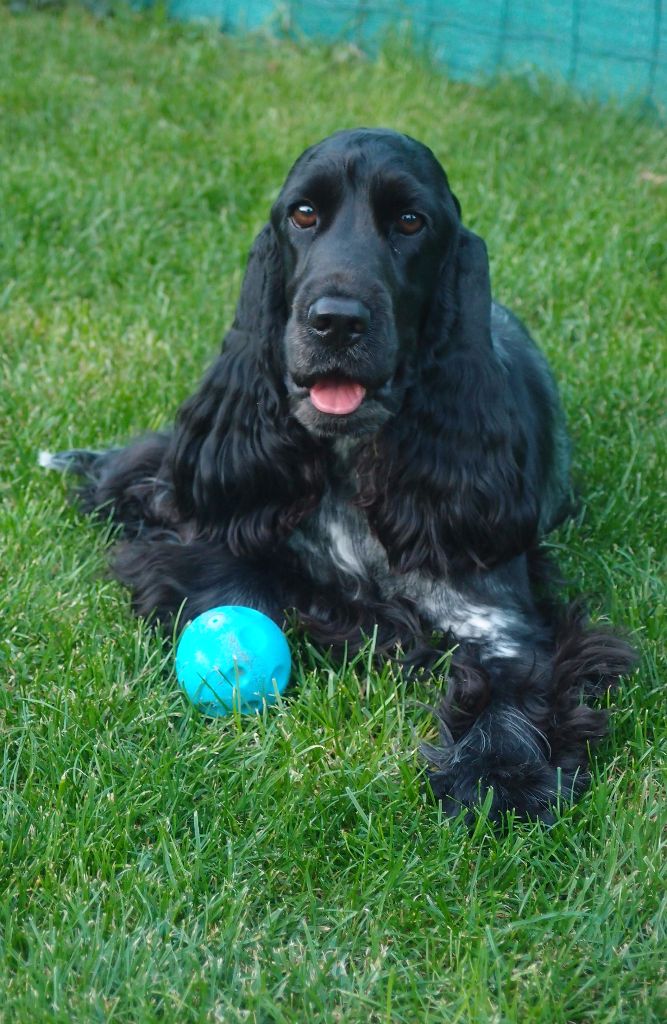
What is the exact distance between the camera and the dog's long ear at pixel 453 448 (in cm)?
308

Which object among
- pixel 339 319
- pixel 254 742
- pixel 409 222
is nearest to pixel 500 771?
pixel 254 742

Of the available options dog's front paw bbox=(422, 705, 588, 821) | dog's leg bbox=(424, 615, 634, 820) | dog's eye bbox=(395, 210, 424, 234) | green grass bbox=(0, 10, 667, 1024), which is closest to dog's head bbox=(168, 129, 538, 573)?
dog's eye bbox=(395, 210, 424, 234)

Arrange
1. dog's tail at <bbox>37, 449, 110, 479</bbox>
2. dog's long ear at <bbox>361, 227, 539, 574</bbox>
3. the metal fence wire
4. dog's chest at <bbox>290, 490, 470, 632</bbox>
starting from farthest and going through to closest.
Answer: the metal fence wire → dog's tail at <bbox>37, 449, 110, 479</bbox> → dog's chest at <bbox>290, 490, 470, 632</bbox> → dog's long ear at <bbox>361, 227, 539, 574</bbox>

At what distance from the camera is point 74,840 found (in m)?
2.36

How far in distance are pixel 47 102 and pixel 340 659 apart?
13.5 feet

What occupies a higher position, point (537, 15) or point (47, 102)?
point (537, 15)

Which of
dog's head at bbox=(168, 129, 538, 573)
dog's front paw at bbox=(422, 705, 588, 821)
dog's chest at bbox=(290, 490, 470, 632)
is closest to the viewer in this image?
dog's front paw at bbox=(422, 705, 588, 821)

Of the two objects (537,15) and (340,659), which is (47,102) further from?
(340,659)

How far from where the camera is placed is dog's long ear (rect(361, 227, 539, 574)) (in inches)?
121

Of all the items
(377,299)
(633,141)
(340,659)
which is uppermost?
(377,299)

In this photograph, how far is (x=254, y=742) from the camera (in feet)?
8.91

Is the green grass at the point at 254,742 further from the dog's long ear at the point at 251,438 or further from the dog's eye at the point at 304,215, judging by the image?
the dog's eye at the point at 304,215

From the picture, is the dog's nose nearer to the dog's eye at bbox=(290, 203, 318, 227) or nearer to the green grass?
the dog's eye at bbox=(290, 203, 318, 227)

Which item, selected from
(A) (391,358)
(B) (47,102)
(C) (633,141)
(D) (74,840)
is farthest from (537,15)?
(D) (74,840)
